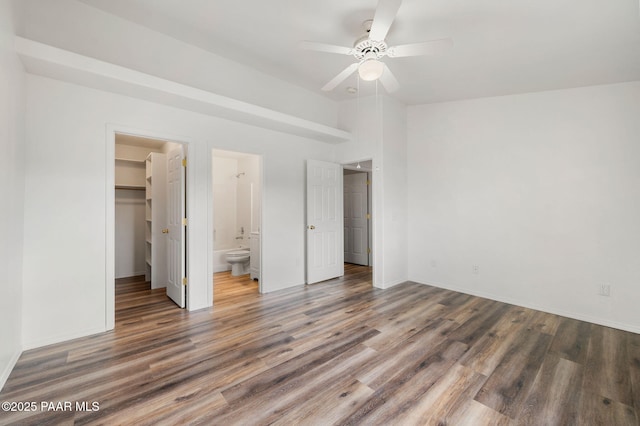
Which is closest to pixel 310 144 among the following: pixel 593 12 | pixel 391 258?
pixel 391 258

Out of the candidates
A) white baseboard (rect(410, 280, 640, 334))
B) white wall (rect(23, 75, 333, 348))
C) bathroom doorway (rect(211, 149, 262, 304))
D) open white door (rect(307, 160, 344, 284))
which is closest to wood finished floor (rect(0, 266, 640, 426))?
white baseboard (rect(410, 280, 640, 334))

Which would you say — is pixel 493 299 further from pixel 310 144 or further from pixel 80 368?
pixel 80 368

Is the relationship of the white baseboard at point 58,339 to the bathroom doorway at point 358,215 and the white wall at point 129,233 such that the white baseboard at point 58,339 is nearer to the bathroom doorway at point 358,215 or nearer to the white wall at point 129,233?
the white wall at point 129,233

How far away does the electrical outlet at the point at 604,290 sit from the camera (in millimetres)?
3164

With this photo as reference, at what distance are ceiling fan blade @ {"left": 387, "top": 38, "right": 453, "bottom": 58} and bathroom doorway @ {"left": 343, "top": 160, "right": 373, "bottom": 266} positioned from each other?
140 inches

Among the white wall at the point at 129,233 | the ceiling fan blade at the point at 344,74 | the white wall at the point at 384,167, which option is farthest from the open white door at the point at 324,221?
the white wall at the point at 129,233

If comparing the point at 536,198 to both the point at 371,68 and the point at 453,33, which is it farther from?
the point at 371,68

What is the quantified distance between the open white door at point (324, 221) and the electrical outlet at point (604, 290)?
3511mm

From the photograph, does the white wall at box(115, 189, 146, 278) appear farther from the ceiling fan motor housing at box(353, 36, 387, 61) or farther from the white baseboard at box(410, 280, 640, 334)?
the white baseboard at box(410, 280, 640, 334)

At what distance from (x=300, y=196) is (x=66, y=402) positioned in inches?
136

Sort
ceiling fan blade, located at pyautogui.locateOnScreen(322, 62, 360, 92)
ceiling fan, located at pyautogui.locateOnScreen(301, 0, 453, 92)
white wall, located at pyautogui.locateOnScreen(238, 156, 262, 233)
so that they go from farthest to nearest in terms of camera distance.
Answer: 1. white wall, located at pyautogui.locateOnScreen(238, 156, 262, 233)
2. ceiling fan blade, located at pyautogui.locateOnScreen(322, 62, 360, 92)
3. ceiling fan, located at pyautogui.locateOnScreen(301, 0, 453, 92)

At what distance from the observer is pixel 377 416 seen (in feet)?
5.58

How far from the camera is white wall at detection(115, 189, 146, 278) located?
5.11 meters

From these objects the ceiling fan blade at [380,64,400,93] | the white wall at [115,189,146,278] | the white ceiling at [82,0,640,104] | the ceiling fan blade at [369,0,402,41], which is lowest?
the white wall at [115,189,146,278]
